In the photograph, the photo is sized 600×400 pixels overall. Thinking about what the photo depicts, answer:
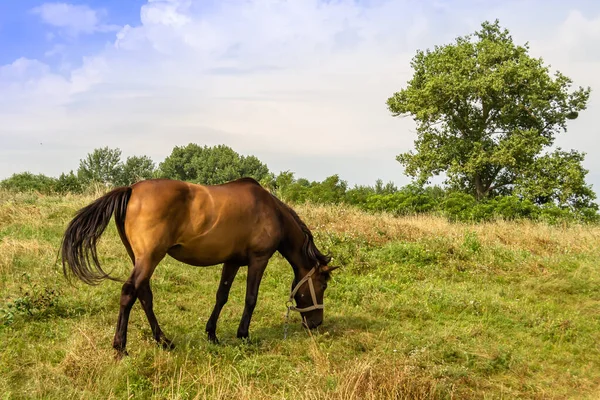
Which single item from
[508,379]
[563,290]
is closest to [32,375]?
[508,379]

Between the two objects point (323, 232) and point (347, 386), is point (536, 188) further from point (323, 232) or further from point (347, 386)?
point (347, 386)

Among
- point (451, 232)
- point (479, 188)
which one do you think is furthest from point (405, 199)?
point (479, 188)

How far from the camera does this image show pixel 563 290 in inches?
358

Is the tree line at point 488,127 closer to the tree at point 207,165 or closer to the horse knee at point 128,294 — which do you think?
the horse knee at point 128,294

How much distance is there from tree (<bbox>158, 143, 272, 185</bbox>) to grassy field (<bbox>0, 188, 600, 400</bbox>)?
4226cm

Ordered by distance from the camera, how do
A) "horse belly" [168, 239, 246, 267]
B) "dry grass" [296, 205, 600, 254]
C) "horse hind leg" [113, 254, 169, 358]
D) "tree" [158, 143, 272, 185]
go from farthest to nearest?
"tree" [158, 143, 272, 185]
"dry grass" [296, 205, 600, 254]
"horse belly" [168, 239, 246, 267]
"horse hind leg" [113, 254, 169, 358]

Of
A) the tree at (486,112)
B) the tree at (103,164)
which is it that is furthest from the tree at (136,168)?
the tree at (486,112)

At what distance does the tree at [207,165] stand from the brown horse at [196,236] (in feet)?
155

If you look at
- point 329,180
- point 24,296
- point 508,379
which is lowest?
point 508,379

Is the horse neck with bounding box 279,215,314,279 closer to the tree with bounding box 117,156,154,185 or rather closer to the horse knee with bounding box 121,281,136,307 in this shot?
the horse knee with bounding box 121,281,136,307

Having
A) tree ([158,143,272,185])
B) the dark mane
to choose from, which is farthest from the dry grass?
tree ([158,143,272,185])

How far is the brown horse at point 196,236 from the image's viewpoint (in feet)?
16.5

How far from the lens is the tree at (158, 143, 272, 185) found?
54.0 metres

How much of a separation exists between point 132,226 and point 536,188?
25.1 m
